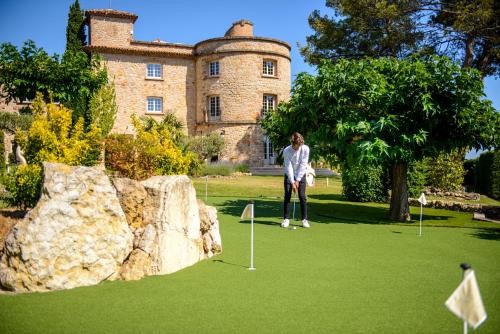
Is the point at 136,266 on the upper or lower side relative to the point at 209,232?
lower

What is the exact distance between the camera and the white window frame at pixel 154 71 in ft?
115

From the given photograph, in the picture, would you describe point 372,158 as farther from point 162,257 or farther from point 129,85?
point 129,85

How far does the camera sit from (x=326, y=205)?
14.6m

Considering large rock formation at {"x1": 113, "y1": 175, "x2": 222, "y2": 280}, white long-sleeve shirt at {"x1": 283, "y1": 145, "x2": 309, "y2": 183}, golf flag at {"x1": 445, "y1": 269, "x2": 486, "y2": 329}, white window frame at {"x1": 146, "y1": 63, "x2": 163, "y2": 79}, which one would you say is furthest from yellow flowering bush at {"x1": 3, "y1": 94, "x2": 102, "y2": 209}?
white window frame at {"x1": 146, "y1": 63, "x2": 163, "y2": 79}

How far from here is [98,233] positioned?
516cm

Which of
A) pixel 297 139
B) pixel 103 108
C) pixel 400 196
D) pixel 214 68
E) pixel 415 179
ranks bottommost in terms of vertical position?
pixel 400 196

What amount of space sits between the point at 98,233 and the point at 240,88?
29.8m

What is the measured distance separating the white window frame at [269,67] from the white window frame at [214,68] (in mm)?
3793

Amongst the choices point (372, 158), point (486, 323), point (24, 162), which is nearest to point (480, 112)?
point (372, 158)

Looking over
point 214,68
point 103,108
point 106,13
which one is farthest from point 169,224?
point 106,13

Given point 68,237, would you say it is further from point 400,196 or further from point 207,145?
point 207,145

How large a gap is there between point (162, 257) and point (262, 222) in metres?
4.71

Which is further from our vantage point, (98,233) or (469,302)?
(98,233)

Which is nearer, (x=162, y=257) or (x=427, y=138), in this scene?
(x=162, y=257)
